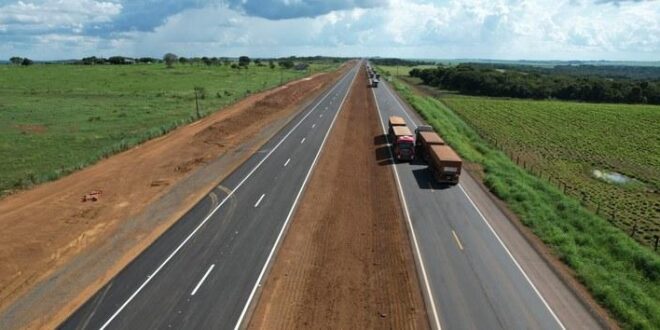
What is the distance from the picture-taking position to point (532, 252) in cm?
2352

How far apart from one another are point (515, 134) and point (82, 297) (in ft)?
191

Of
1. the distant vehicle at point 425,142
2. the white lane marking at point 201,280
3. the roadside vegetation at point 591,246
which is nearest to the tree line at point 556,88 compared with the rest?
the distant vehicle at point 425,142

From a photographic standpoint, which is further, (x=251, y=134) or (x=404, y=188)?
(x=251, y=134)

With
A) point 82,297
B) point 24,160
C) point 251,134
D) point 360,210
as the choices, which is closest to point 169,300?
point 82,297

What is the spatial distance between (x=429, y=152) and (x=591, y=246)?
49.1ft

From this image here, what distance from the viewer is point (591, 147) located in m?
56.9

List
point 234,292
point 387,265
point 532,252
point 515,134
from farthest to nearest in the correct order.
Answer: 1. point 515,134
2. point 532,252
3. point 387,265
4. point 234,292

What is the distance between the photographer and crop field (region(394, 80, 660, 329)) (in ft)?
64.8

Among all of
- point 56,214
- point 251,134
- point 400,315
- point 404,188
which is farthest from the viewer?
point 251,134

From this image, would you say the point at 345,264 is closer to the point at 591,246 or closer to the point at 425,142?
the point at 591,246

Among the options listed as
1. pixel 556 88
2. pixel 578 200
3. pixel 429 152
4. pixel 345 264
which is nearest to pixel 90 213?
pixel 345 264

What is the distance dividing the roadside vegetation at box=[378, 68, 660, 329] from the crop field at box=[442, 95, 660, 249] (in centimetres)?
333

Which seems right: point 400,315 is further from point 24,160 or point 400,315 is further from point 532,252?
point 24,160

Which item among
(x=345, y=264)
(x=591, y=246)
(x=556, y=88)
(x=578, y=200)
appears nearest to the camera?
(x=345, y=264)
